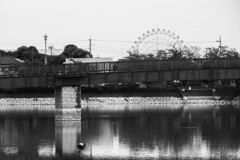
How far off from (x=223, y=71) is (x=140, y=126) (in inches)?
461

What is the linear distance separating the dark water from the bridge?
4801mm

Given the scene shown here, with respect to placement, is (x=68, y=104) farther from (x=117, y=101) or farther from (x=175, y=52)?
(x=175, y=52)

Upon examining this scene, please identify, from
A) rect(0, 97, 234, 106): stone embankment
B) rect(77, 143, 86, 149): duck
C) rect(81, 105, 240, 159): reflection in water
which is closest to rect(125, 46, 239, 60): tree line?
rect(0, 97, 234, 106): stone embankment

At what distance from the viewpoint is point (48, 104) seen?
481 ft

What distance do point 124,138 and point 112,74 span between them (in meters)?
21.3

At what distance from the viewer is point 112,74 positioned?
84625 mm

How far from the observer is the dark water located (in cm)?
5162

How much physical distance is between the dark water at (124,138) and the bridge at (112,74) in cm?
480

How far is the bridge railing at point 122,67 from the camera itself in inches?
3199

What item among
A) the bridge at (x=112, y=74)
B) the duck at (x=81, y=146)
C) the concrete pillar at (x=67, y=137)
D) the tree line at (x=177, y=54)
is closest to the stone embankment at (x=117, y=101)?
the tree line at (x=177, y=54)

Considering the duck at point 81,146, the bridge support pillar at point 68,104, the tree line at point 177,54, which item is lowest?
the duck at point 81,146

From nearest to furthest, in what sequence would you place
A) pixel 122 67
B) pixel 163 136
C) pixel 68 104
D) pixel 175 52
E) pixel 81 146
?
pixel 81 146 → pixel 163 136 → pixel 68 104 → pixel 122 67 → pixel 175 52

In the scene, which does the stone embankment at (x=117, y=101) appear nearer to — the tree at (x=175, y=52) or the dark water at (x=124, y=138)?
the tree at (x=175, y=52)

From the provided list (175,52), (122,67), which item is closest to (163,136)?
(122,67)
